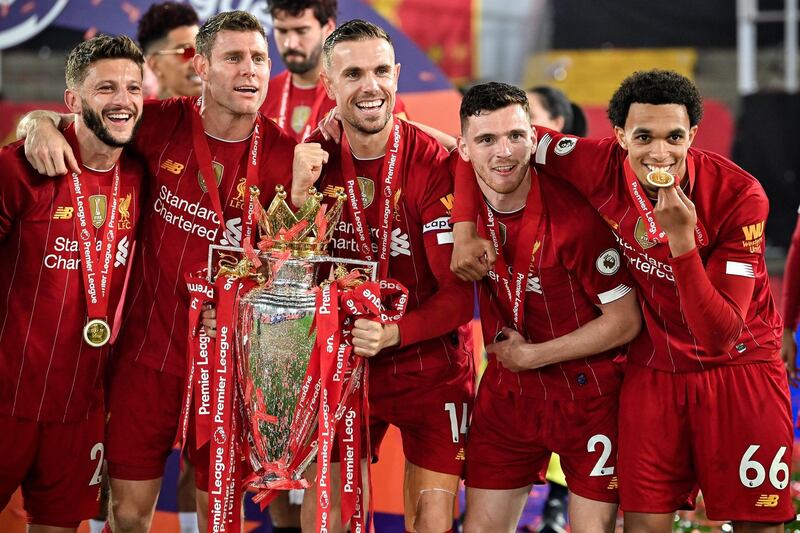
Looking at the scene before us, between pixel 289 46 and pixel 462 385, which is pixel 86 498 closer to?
pixel 462 385

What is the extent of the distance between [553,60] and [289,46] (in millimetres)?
6086

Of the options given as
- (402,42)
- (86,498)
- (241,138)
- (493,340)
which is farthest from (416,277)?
(402,42)

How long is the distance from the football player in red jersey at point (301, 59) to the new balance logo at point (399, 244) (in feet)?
3.74

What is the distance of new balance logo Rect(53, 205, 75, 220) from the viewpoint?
368 centimetres

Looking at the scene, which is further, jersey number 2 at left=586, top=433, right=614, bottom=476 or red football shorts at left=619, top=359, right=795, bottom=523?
jersey number 2 at left=586, top=433, right=614, bottom=476

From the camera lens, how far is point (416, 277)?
3871mm

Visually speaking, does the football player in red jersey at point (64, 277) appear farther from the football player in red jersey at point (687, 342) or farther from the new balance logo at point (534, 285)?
the new balance logo at point (534, 285)

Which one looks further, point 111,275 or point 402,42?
point 402,42

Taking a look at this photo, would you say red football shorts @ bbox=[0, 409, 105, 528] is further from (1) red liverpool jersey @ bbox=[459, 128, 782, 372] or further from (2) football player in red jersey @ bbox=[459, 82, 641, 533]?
(1) red liverpool jersey @ bbox=[459, 128, 782, 372]

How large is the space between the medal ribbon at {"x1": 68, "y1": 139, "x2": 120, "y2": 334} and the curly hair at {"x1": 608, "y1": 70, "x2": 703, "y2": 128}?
1800mm

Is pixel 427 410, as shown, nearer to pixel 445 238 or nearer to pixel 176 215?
pixel 445 238

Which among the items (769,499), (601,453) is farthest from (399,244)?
(769,499)

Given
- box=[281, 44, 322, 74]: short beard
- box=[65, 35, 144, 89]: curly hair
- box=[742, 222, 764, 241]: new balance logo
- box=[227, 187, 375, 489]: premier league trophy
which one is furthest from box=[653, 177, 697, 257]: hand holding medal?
box=[281, 44, 322, 74]: short beard

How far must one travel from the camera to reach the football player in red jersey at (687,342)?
3.43 meters
